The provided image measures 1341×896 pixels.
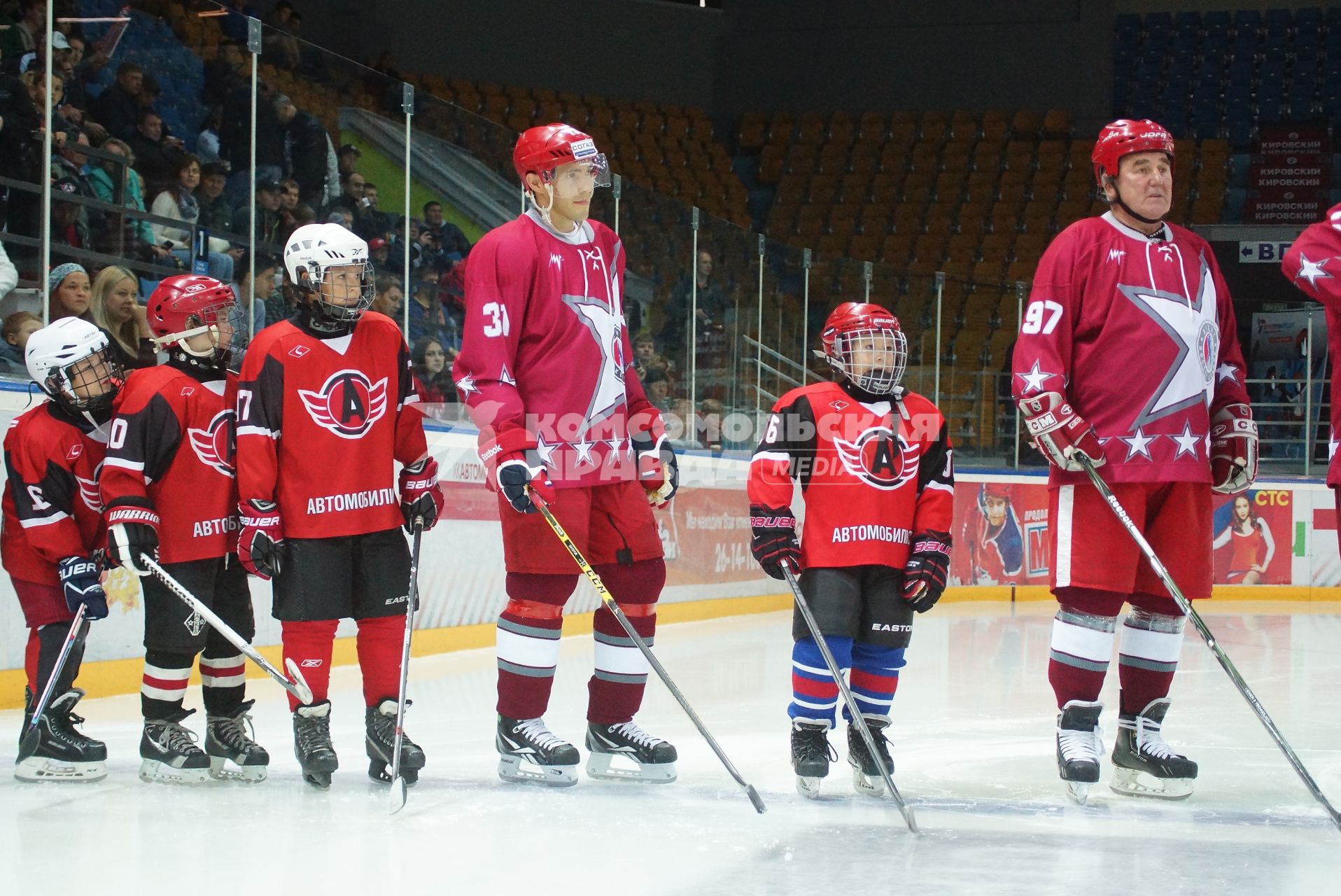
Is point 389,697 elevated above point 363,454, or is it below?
below

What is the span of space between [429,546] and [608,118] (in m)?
8.89

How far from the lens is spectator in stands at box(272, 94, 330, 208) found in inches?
208

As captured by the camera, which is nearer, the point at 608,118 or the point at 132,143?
the point at 132,143

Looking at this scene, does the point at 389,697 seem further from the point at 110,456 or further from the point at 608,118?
the point at 608,118

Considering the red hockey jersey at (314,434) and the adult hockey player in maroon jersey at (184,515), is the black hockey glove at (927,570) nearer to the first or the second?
the red hockey jersey at (314,434)

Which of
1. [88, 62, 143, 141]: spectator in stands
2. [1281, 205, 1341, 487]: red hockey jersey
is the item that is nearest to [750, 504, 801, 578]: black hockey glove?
[1281, 205, 1341, 487]: red hockey jersey

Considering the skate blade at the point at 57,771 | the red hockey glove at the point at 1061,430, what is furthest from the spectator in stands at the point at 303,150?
the red hockey glove at the point at 1061,430

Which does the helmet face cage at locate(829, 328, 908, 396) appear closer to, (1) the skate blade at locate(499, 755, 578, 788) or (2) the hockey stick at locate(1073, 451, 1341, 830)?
(2) the hockey stick at locate(1073, 451, 1341, 830)

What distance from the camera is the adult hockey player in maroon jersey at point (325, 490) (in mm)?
3180

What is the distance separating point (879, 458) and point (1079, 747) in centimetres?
78

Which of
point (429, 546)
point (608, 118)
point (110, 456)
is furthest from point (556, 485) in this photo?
point (608, 118)

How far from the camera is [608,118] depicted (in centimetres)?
1438

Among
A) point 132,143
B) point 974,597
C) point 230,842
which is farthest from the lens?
point 974,597

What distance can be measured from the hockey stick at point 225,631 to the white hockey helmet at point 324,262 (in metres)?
0.69
